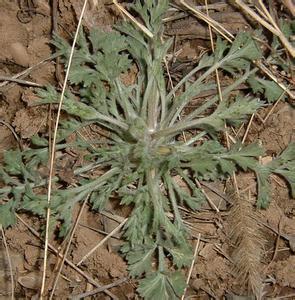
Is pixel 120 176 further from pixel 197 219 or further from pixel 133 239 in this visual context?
pixel 197 219

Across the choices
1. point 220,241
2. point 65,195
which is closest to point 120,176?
point 65,195

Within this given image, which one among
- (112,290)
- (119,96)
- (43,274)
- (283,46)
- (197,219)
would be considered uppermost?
(283,46)

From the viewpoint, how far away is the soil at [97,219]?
2.35m

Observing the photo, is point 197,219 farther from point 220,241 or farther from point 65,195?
point 65,195

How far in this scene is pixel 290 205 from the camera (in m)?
2.36

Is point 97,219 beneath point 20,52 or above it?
beneath

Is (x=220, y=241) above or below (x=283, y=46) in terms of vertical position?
below

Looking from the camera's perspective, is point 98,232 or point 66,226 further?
point 98,232

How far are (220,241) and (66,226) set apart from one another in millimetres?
734

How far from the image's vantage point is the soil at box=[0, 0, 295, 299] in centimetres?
235

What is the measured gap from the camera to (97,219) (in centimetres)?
242

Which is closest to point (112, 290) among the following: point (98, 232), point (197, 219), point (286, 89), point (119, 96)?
point (98, 232)

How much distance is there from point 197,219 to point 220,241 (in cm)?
15

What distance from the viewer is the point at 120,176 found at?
2.21 meters
